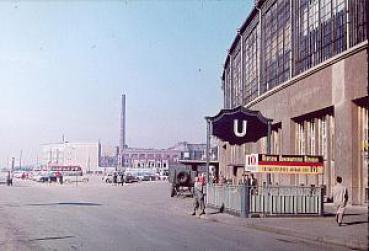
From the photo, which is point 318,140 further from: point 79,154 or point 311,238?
point 79,154

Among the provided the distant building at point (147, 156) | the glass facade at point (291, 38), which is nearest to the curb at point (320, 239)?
the glass facade at point (291, 38)

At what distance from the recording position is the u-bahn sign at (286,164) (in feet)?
75.8

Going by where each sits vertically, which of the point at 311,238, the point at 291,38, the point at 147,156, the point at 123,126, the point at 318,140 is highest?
the point at 123,126

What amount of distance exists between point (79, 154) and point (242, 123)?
161 meters

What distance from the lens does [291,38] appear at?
37.7 m

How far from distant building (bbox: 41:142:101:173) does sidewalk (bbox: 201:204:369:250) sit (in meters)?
159

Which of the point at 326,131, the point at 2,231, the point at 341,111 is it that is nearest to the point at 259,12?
the point at 326,131

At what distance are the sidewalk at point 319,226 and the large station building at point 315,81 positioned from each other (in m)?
3.08

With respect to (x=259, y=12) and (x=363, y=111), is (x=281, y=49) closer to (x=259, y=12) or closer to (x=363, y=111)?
(x=259, y=12)

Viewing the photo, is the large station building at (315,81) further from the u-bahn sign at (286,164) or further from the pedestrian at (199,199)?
the pedestrian at (199,199)

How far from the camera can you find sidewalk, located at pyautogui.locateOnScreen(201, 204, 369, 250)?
50.8 ft

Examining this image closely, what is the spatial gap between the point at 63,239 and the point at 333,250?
269 inches

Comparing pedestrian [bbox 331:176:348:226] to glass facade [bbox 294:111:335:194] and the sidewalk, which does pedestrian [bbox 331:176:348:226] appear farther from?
glass facade [bbox 294:111:335:194]

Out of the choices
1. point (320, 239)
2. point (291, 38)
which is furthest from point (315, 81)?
point (320, 239)
